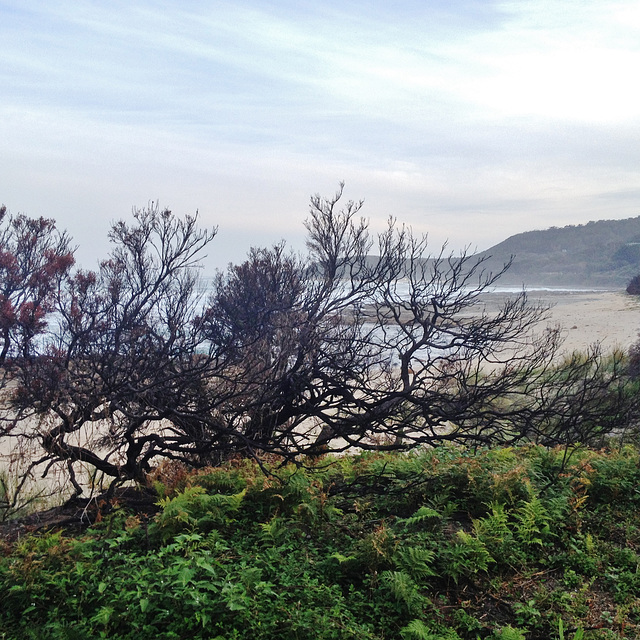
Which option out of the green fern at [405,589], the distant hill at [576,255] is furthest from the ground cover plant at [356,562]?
the distant hill at [576,255]

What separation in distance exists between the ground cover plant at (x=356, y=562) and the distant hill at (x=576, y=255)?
256ft

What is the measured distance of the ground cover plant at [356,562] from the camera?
3.87 meters

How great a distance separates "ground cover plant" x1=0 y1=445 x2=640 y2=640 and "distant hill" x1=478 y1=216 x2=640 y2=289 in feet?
256

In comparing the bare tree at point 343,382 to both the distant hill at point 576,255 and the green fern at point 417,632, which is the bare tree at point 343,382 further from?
the distant hill at point 576,255

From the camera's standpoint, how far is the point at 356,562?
180 inches

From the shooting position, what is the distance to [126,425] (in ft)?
22.9

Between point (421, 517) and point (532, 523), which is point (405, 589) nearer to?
point (421, 517)

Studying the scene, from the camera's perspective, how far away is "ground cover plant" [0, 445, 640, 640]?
3869 millimetres

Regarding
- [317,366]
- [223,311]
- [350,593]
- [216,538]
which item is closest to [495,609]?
[350,593]

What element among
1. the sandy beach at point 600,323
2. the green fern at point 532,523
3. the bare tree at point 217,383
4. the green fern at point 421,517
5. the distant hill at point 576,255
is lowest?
the sandy beach at point 600,323

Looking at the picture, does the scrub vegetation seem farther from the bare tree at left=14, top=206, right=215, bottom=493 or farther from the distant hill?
the distant hill

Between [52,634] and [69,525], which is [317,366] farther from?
[52,634]

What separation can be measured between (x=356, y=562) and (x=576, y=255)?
442ft

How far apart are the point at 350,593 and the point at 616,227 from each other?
166341mm
